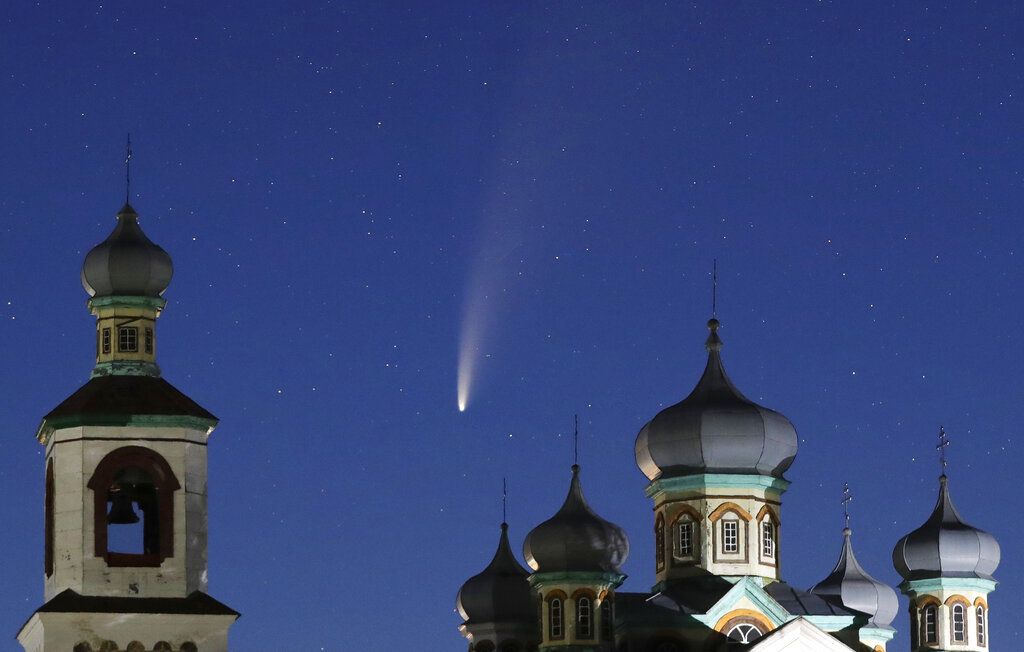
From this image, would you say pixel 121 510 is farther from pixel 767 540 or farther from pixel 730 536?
pixel 767 540

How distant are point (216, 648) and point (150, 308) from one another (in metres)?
6.95

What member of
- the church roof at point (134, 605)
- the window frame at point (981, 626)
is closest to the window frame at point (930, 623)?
the window frame at point (981, 626)

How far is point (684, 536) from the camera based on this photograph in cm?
6494

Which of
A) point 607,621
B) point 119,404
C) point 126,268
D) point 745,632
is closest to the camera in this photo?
point 119,404

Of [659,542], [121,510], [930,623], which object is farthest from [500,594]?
[121,510]

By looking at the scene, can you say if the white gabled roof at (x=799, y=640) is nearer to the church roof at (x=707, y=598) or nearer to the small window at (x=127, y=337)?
the church roof at (x=707, y=598)

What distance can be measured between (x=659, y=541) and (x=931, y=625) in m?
5.77

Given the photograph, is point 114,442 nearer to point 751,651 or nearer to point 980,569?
point 751,651

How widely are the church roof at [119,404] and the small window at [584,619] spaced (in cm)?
890

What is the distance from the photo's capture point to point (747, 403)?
65562mm

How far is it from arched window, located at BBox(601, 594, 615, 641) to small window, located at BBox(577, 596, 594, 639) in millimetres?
214

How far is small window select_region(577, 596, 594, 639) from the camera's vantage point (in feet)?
205

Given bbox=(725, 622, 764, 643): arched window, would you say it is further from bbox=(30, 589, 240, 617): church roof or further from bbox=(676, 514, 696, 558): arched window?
bbox=(30, 589, 240, 617): church roof

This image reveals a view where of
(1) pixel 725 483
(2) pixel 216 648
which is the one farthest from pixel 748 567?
(2) pixel 216 648
